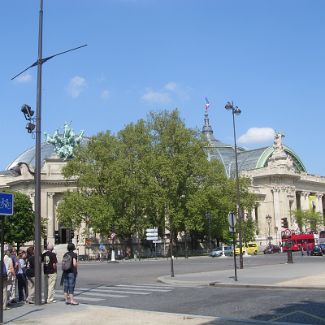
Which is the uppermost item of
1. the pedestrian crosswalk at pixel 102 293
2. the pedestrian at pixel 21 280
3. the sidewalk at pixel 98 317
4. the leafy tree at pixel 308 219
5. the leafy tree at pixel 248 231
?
the leafy tree at pixel 308 219

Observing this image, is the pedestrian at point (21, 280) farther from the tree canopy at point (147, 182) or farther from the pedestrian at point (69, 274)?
the tree canopy at point (147, 182)

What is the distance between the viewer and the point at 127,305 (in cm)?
1670

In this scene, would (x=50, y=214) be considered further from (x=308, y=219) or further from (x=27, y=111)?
(x=27, y=111)

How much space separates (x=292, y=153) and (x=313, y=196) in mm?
19397

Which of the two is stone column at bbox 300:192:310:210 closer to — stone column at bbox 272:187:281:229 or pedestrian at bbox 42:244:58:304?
stone column at bbox 272:187:281:229

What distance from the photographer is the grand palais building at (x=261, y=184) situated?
9969 centimetres

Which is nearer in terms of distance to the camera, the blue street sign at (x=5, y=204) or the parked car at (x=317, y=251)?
the blue street sign at (x=5, y=204)

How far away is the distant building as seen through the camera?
119 m

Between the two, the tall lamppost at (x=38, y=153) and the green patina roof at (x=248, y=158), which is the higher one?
the green patina roof at (x=248, y=158)

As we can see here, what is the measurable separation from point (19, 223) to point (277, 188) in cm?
6178

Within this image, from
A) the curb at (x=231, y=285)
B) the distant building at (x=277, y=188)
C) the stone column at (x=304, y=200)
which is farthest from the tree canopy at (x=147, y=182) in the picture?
the stone column at (x=304, y=200)

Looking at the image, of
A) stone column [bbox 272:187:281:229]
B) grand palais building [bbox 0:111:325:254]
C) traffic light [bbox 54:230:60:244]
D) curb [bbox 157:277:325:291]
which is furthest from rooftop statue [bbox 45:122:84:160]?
curb [bbox 157:277:325:291]

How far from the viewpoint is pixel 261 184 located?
124 meters

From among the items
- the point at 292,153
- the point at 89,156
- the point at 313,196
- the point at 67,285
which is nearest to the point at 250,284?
the point at 67,285
